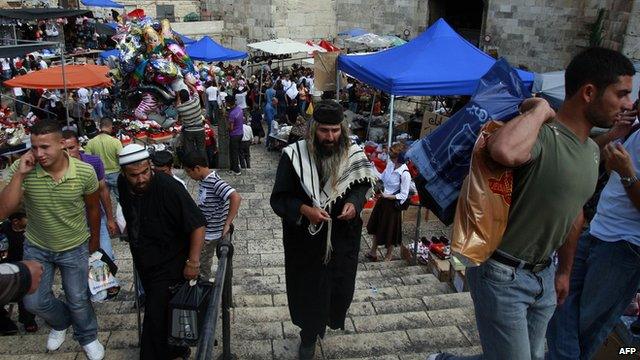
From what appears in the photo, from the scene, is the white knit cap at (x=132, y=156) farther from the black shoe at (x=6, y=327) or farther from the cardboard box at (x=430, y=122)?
the cardboard box at (x=430, y=122)

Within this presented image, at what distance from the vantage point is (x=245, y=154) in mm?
11344

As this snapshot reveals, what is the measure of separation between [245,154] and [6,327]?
734 centimetres

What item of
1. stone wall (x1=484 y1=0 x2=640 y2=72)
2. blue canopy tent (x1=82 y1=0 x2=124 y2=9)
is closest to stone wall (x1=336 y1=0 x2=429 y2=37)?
stone wall (x1=484 y1=0 x2=640 y2=72)

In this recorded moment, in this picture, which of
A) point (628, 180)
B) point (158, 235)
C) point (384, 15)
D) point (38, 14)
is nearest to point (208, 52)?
point (38, 14)

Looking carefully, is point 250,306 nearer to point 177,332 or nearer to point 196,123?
point 177,332

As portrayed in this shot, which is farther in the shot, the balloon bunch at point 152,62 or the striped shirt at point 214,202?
the balloon bunch at point 152,62

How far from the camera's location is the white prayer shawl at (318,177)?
3.34 metres

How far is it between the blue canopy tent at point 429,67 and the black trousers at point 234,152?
2882 millimetres

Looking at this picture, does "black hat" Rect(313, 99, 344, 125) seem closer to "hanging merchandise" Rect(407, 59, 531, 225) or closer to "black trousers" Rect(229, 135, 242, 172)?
"hanging merchandise" Rect(407, 59, 531, 225)

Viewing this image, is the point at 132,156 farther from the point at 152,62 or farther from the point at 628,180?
the point at 152,62

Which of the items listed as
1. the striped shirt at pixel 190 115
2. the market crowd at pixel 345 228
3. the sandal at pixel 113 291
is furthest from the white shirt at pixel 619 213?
the striped shirt at pixel 190 115

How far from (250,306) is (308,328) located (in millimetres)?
1386

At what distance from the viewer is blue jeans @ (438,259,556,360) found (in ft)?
7.73

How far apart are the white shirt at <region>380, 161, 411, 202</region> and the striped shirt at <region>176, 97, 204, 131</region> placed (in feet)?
14.3
